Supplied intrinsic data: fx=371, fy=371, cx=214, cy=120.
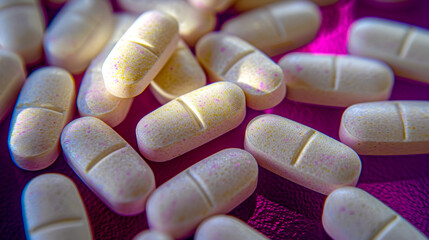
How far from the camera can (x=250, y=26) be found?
42.4 inches

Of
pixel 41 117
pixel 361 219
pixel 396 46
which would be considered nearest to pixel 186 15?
pixel 41 117

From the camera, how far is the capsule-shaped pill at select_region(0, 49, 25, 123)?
36.2 inches

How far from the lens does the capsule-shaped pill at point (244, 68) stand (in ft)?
3.00

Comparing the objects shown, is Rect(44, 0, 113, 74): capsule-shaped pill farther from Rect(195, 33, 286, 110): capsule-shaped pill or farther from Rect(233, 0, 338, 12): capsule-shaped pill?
Rect(233, 0, 338, 12): capsule-shaped pill

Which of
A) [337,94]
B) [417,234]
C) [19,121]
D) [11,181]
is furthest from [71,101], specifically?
[417,234]

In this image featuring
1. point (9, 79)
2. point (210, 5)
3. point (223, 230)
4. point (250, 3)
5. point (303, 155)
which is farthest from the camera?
point (250, 3)

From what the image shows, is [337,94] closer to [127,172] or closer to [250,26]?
[250,26]

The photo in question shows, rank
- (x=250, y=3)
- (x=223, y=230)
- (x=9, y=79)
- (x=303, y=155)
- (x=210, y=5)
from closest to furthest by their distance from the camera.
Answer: (x=223, y=230) < (x=303, y=155) < (x=9, y=79) < (x=210, y=5) < (x=250, y=3)

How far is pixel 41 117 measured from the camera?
860 mm

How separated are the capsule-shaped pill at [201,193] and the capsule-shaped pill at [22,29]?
0.57 meters

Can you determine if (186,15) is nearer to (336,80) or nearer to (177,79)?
(177,79)

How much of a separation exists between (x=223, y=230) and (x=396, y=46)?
719 millimetres

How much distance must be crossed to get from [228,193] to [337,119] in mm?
400

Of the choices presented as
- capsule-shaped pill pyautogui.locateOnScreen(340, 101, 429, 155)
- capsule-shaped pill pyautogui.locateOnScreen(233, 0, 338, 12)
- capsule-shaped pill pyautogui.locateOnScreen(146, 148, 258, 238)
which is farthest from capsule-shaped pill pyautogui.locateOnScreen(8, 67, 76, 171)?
capsule-shaped pill pyautogui.locateOnScreen(340, 101, 429, 155)
